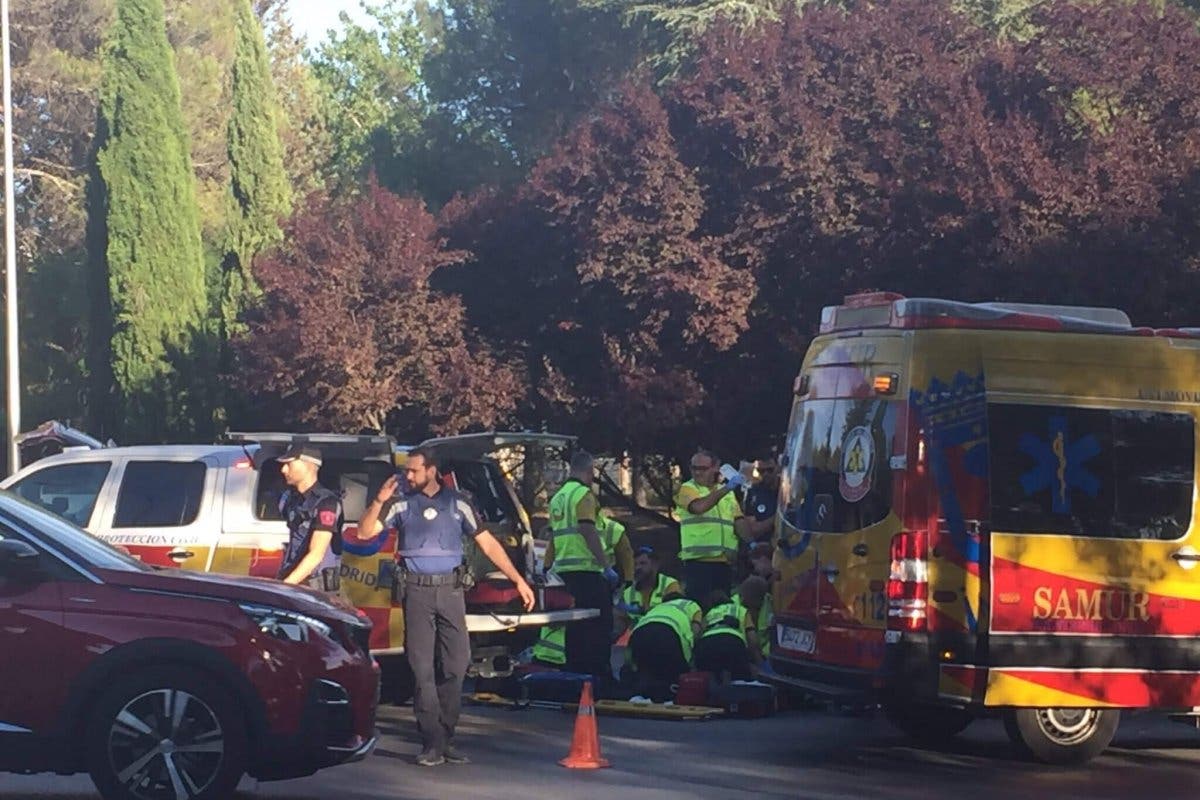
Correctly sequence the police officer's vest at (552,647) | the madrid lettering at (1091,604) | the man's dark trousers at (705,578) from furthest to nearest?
the man's dark trousers at (705,578)
the police officer's vest at (552,647)
the madrid lettering at (1091,604)

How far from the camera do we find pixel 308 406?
2586 centimetres

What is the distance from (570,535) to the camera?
45.1 ft

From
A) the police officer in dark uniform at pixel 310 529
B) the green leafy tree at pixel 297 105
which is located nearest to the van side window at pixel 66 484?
the police officer in dark uniform at pixel 310 529

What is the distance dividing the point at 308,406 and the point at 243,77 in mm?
14908

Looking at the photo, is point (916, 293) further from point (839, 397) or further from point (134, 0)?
point (134, 0)

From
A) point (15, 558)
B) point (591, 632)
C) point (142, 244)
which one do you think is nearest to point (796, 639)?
point (591, 632)

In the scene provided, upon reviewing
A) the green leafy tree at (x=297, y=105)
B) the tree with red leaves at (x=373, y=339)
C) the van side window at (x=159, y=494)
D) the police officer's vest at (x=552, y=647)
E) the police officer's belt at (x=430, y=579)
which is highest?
the green leafy tree at (x=297, y=105)

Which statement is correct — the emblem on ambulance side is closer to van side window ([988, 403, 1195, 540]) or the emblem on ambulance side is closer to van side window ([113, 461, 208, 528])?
van side window ([988, 403, 1195, 540])

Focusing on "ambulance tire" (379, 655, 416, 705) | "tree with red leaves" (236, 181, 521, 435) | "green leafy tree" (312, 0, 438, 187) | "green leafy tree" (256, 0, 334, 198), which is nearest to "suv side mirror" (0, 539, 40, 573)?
"ambulance tire" (379, 655, 416, 705)

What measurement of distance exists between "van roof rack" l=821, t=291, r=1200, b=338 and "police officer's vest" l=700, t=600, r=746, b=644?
3.14 m

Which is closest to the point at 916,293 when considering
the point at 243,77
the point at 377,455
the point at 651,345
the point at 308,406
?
the point at 651,345

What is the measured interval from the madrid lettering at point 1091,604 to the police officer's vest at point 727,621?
12.2 ft

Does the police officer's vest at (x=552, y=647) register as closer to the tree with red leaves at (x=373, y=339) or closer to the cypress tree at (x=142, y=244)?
the tree with red leaves at (x=373, y=339)

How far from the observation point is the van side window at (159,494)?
12.3 m
